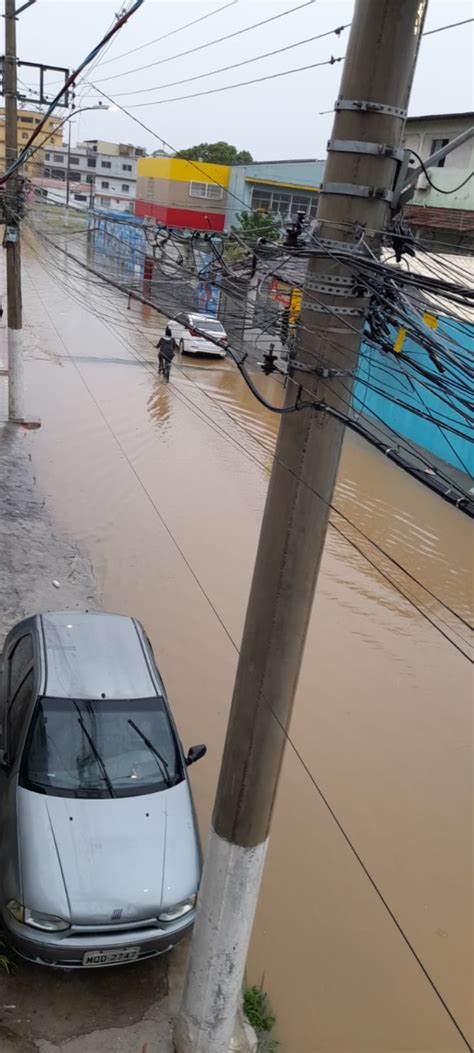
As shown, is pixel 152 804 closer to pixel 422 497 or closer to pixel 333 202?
pixel 333 202

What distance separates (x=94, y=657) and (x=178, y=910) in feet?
→ 6.00

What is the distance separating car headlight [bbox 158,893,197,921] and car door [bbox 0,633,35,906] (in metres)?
0.82

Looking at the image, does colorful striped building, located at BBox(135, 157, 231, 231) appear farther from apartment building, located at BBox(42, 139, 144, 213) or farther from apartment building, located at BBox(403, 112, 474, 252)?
apartment building, located at BBox(42, 139, 144, 213)

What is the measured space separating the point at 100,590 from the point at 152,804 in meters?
4.40

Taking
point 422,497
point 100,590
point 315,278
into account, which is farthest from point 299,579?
point 422,497

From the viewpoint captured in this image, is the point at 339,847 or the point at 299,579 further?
the point at 339,847

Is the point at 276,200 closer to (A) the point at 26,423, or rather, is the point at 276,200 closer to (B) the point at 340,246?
(A) the point at 26,423

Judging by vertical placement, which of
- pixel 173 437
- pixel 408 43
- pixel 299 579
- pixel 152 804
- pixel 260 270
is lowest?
pixel 173 437

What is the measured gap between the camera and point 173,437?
49.8ft

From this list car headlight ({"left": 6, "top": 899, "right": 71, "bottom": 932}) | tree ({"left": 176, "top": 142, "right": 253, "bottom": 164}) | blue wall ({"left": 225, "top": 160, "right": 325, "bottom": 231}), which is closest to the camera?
car headlight ({"left": 6, "top": 899, "right": 71, "bottom": 932})

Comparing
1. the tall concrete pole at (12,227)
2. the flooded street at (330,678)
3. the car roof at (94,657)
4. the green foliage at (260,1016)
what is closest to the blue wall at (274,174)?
the tall concrete pole at (12,227)

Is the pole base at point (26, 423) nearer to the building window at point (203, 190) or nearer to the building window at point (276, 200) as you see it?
the building window at point (276, 200)

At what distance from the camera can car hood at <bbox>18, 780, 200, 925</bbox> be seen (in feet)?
13.7

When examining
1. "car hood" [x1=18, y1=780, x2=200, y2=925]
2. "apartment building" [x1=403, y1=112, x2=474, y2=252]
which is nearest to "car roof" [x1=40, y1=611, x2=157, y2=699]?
"car hood" [x1=18, y1=780, x2=200, y2=925]
